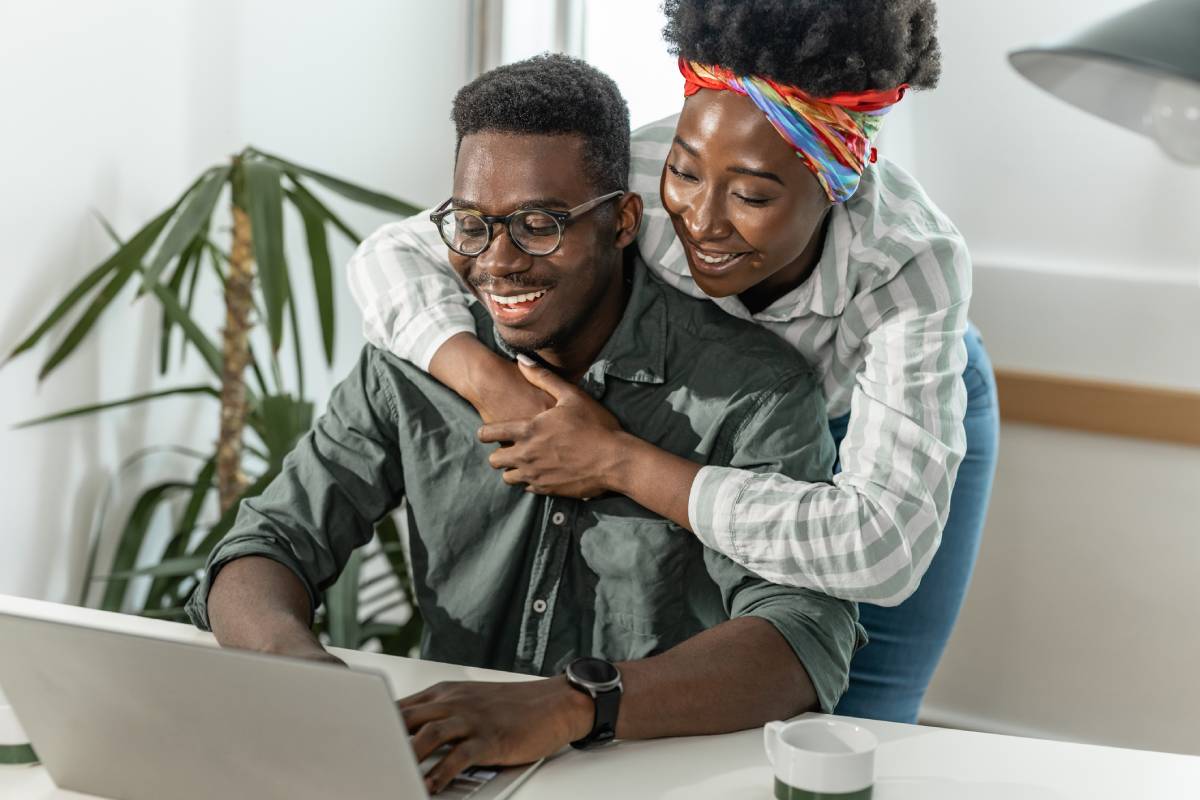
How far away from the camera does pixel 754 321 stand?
1.57 meters

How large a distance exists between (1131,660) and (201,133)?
206 cm

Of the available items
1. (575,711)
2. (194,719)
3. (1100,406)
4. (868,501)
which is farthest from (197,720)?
(1100,406)

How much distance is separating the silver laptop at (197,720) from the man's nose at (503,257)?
1.79 ft

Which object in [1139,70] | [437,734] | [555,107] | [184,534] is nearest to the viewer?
[1139,70]

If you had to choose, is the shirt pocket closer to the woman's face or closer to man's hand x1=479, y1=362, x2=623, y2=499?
man's hand x1=479, y1=362, x2=623, y2=499

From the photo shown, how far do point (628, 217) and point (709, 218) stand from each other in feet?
0.45

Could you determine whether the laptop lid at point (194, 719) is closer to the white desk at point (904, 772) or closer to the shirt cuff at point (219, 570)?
the white desk at point (904, 772)

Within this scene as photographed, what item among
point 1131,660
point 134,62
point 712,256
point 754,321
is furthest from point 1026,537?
point 134,62

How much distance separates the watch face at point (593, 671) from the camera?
119 cm

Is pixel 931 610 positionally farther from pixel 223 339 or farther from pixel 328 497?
pixel 223 339

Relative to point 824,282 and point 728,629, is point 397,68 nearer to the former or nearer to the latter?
point 824,282

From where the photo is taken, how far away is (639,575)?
1.46 meters

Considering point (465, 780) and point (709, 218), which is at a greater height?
point (709, 218)

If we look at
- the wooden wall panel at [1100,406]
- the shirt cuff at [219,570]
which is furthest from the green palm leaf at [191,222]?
the wooden wall panel at [1100,406]
